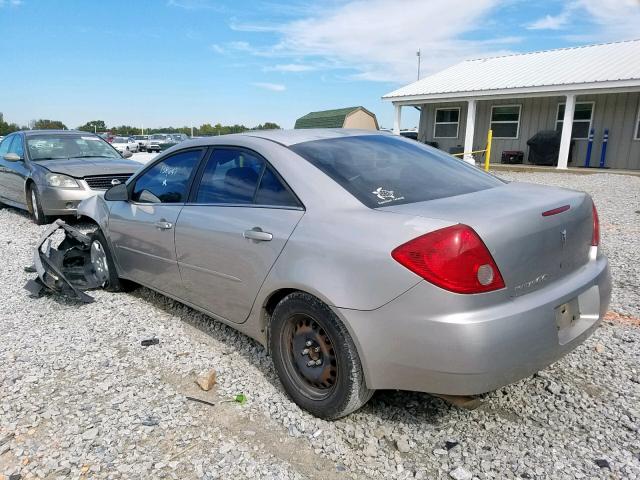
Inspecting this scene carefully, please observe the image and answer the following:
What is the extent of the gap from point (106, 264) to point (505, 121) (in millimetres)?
17811

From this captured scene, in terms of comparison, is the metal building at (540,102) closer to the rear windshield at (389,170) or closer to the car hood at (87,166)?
the car hood at (87,166)

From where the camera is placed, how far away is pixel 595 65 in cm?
1666

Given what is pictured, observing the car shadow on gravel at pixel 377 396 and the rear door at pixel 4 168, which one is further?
the rear door at pixel 4 168

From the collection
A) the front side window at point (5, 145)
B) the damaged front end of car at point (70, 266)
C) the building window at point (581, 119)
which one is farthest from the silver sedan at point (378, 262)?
the building window at point (581, 119)

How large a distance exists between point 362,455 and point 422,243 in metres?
1.08

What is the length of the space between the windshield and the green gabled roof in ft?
59.8

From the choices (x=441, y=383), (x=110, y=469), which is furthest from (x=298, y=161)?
(x=110, y=469)

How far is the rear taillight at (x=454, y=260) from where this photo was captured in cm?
202

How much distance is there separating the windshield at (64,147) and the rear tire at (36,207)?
22.9 inches

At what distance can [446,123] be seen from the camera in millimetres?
20812

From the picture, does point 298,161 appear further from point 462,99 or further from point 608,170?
point 462,99

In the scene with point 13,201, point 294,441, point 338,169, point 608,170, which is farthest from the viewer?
point 608,170

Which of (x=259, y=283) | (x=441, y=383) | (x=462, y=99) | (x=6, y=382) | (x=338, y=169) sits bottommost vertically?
(x=6, y=382)

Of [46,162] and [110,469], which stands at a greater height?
[46,162]
